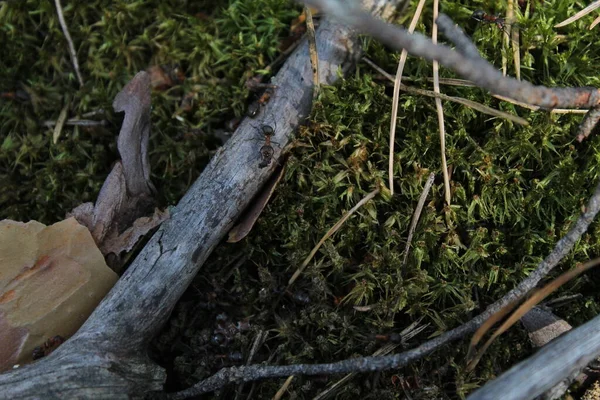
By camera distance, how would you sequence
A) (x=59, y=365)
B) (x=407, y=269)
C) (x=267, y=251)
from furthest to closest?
1. (x=267, y=251)
2. (x=407, y=269)
3. (x=59, y=365)

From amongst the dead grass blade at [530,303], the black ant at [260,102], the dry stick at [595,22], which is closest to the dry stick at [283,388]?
the dead grass blade at [530,303]

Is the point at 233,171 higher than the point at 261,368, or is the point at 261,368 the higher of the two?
the point at 233,171

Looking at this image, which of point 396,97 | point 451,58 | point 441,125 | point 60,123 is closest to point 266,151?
point 396,97

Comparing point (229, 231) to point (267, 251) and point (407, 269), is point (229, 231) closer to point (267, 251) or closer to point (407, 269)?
point (267, 251)

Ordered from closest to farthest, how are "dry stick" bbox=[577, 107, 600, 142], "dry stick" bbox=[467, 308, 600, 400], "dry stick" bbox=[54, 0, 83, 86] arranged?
"dry stick" bbox=[467, 308, 600, 400] < "dry stick" bbox=[577, 107, 600, 142] < "dry stick" bbox=[54, 0, 83, 86]

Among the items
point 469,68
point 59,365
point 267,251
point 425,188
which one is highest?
point 469,68

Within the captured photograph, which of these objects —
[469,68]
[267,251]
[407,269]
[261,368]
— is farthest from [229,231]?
[469,68]

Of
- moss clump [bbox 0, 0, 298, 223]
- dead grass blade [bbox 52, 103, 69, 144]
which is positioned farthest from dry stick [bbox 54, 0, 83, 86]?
dead grass blade [bbox 52, 103, 69, 144]

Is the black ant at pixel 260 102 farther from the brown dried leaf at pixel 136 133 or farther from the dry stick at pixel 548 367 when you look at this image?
the dry stick at pixel 548 367

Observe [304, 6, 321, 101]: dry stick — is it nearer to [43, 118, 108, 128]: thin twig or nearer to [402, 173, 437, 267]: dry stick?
[402, 173, 437, 267]: dry stick
